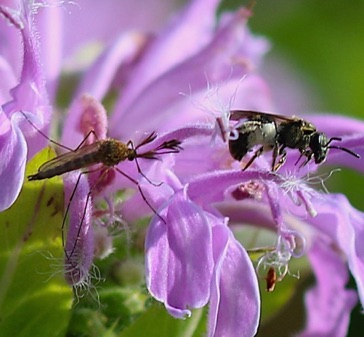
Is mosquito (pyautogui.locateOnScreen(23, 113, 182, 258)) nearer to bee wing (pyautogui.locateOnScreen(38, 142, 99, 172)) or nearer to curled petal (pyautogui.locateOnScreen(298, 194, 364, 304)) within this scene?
bee wing (pyautogui.locateOnScreen(38, 142, 99, 172))

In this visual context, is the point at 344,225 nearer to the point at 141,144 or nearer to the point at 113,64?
the point at 141,144

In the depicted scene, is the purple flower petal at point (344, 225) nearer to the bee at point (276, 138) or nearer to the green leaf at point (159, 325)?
the bee at point (276, 138)

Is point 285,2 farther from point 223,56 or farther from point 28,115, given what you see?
point 28,115

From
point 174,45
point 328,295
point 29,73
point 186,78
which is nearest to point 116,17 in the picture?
point 174,45

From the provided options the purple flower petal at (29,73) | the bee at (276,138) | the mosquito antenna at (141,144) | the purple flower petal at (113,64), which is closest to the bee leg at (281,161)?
the bee at (276,138)

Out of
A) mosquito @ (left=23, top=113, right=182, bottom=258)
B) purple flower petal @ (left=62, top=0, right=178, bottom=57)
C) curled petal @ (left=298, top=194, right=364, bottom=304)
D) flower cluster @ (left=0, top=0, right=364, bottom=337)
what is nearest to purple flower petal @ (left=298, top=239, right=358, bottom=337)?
flower cluster @ (left=0, top=0, right=364, bottom=337)

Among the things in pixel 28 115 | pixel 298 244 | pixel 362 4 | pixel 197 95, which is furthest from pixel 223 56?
pixel 362 4
